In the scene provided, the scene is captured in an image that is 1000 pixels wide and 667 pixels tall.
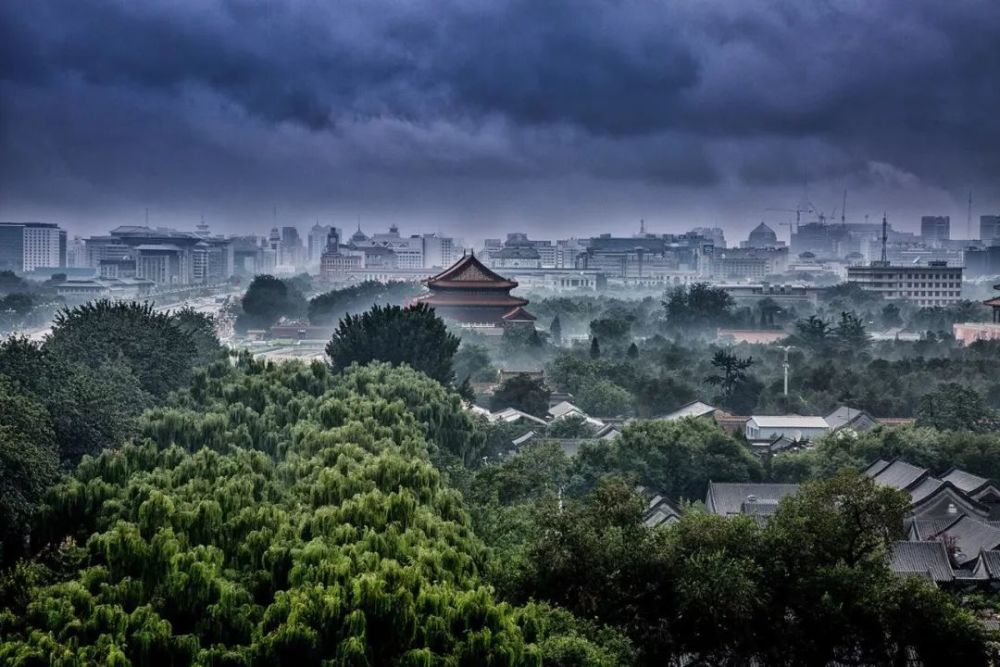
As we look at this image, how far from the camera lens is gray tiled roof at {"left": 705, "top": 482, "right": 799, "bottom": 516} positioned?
2327 cm


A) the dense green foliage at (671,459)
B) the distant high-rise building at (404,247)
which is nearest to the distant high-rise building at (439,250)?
the distant high-rise building at (404,247)

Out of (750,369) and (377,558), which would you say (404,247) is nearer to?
(750,369)

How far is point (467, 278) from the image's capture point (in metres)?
55.1

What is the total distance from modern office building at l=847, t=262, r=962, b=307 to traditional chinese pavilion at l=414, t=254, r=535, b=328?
34.5 m

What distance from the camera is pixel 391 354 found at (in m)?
31.5

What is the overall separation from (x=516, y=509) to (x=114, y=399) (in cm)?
749

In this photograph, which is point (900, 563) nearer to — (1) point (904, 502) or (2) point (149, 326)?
(1) point (904, 502)

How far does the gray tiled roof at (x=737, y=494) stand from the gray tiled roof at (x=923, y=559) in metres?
4.10

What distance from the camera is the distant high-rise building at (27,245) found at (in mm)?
120938

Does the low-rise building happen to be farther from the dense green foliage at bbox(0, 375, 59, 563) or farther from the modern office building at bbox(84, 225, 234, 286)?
the modern office building at bbox(84, 225, 234, 286)

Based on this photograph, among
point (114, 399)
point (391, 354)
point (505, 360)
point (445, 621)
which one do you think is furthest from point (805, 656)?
point (505, 360)

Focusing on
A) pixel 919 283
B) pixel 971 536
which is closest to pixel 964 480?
pixel 971 536

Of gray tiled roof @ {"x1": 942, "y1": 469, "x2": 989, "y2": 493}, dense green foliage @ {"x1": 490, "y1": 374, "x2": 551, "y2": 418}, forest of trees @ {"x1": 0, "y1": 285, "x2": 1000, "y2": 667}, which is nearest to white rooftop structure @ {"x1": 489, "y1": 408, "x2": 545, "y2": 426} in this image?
dense green foliage @ {"x1": 490, "y1": 374, "x2": 551, "y2": 418}

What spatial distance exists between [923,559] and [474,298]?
3730 centimetres
